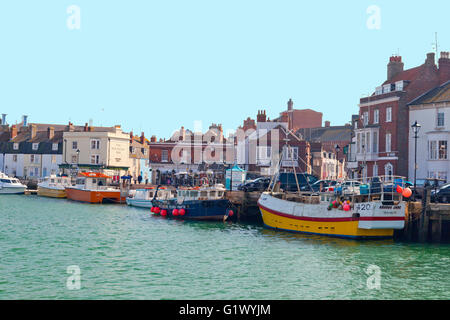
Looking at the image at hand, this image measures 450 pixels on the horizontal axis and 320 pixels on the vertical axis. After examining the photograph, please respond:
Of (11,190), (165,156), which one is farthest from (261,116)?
(11,190)

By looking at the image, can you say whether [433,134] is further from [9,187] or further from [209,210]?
[9,187]

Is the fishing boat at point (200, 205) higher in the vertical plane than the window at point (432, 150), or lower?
lower

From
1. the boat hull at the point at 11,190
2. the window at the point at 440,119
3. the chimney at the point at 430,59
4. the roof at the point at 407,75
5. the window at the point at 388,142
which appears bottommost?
the boat hull at the point at 11,190

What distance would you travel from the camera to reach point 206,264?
86.9 feet

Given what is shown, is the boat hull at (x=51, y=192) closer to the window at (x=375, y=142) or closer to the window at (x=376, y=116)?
the window at (x=375, y=142)

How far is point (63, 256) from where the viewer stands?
28141mm

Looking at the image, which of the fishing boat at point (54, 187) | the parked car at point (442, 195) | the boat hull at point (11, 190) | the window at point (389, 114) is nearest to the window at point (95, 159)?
the fishing boat at point (54, 187)

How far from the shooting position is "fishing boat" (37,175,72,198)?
7376 cm

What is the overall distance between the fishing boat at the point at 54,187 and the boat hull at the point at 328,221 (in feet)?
139

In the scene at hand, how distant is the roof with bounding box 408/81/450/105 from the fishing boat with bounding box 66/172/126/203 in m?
36.1

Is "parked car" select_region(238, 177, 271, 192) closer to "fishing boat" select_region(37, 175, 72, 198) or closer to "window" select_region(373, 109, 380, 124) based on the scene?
"window" select_region(373, 109, 380, 124)

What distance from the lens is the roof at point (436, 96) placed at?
5097 centimetres

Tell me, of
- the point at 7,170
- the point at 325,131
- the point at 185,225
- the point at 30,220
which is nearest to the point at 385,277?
the point at 185,225
